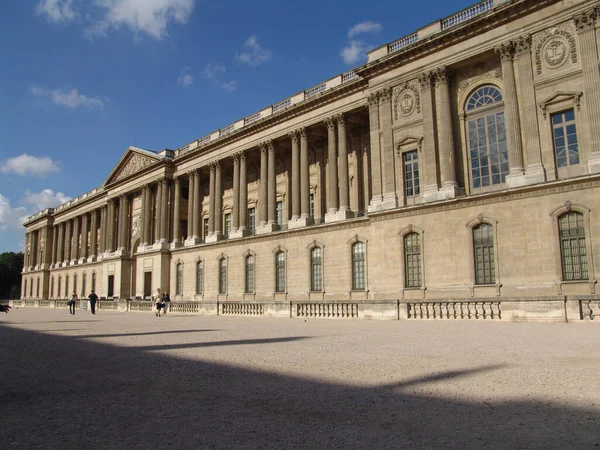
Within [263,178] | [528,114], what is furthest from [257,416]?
[263,178]

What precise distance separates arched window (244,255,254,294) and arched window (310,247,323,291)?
6.77 m

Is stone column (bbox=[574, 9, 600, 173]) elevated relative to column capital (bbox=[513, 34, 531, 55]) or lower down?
lower down

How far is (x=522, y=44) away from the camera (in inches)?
968

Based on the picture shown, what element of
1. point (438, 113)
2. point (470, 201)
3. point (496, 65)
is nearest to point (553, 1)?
point (496, 65)

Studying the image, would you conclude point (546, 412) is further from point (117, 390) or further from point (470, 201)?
point (470, 201)

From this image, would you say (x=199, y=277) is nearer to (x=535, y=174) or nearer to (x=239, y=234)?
(x=239, y=234)

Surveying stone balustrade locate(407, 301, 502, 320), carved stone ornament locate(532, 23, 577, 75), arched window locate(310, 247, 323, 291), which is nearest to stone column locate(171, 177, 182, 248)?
arched window locate(310, 247, 323, 291)

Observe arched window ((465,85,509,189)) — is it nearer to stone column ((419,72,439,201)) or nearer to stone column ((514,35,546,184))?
stone column ((514,35,546,184))

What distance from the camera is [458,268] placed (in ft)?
83.3

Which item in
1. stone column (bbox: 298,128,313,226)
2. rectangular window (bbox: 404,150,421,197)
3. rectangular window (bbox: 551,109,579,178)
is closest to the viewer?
rectangular window (bbox: 551,109,579,178)

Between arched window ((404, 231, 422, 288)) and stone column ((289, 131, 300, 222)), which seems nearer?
arched window ((404, 231, 422, 288))

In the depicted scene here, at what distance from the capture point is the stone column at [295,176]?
3716 cm

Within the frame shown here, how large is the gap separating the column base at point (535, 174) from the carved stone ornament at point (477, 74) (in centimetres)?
554

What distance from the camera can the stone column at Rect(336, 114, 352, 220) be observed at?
33.4 metres
